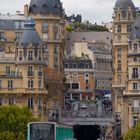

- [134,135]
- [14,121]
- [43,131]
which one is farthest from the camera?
[134,135]

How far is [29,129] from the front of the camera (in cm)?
14588

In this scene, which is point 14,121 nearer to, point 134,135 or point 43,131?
point 134,135

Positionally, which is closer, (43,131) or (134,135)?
(43,131)

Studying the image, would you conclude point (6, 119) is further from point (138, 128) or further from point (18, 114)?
point (138, 128)

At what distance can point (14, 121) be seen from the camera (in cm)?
18238

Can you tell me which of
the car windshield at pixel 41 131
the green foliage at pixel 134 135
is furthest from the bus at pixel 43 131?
the green foliage at pixel 134 135

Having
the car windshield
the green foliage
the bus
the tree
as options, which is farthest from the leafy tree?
the car windshield

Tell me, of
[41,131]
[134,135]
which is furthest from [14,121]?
[41,131]

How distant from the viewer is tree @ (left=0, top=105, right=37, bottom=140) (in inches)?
7067

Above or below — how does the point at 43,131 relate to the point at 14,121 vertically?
below

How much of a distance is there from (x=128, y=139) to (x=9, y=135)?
55.3ft

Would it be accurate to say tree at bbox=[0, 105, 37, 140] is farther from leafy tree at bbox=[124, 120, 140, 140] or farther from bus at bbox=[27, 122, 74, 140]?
bus at bbox=[27, 122, 74, 140]

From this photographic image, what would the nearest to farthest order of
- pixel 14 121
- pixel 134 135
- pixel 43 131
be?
pixel 43 131
pixel 14 121
pixel 134 135

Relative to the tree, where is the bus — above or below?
below
